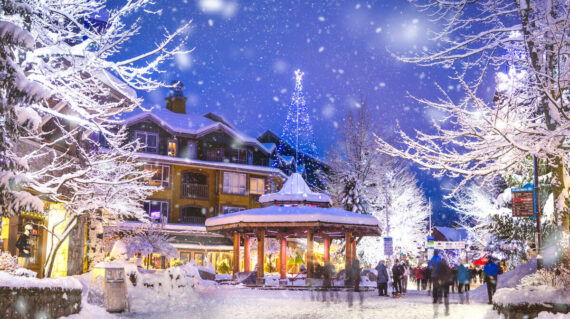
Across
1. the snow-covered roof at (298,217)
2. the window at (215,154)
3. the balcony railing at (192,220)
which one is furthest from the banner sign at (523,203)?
the window at (215,154)

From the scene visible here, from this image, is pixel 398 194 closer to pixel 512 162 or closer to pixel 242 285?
pixel 242 285

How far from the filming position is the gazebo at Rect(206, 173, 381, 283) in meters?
27.9

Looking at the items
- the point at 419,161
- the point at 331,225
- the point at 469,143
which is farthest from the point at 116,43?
the point at 331,225

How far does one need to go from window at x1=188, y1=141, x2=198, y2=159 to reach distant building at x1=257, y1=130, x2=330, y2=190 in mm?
8631

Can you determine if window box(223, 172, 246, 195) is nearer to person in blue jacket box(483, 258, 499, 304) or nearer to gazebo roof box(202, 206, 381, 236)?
gazebo roof box(202, 206, 381, 236)

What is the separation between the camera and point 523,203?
46.1 feet

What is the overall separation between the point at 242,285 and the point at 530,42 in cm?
2165

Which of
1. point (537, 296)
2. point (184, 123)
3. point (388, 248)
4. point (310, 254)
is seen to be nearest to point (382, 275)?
point (310, 254)

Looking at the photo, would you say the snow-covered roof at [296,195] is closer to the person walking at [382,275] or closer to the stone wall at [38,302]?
the person walking at [382,275]

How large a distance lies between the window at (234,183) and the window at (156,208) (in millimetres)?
5775

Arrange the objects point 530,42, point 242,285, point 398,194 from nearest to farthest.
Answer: point 530,42 < point 242,285 < point 398,194

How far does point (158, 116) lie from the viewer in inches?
1913

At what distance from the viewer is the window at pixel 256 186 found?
51625 millimetres

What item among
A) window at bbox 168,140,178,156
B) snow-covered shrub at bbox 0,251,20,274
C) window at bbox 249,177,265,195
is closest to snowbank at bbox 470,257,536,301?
snow-covered shrub at bbox 0,251,20,274
